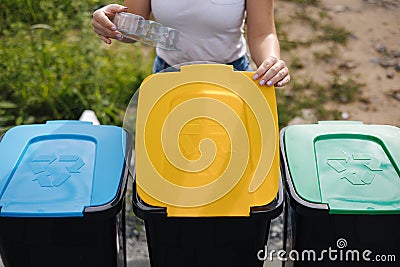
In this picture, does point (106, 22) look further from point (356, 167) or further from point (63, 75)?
point (63, 75)

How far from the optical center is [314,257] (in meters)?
1.79

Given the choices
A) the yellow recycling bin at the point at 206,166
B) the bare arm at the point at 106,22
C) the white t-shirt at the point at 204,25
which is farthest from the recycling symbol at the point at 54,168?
the white t-shirt at the point at 204,25

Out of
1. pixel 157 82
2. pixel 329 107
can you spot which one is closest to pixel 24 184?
pixel 157 82

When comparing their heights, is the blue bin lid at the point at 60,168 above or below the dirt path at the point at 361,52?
above

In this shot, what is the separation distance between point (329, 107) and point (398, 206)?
75.6 inches

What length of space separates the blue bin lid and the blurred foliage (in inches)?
51.7

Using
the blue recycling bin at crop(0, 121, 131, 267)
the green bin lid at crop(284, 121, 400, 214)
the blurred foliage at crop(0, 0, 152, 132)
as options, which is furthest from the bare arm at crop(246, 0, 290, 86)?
the blurred foliage at crop(0, 0, 152, 132)

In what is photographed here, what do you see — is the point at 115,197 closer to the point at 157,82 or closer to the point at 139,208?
the point at 139,208

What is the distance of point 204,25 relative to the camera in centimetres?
205

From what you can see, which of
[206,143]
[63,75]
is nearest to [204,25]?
[206,143]

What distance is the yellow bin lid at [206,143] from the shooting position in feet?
5.46

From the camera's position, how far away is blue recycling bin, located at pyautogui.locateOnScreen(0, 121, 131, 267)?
1658mm

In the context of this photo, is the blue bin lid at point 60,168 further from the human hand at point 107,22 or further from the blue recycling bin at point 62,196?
the human hand at point 107,22

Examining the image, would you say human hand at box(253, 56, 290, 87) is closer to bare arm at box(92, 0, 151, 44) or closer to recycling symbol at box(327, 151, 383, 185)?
recycling symbol at box(327, 151, 383, 185)
